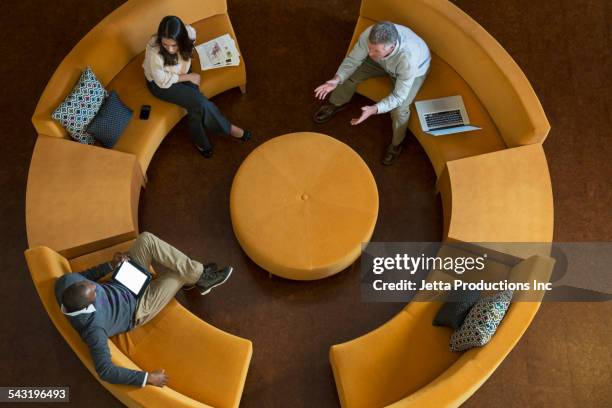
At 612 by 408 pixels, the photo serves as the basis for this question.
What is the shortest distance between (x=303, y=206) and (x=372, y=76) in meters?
1.47

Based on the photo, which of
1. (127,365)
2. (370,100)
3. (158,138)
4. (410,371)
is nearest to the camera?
(127,365)

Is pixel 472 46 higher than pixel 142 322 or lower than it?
higher

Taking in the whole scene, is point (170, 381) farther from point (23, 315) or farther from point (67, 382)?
point (23, 315)

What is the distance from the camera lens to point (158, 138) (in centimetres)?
580

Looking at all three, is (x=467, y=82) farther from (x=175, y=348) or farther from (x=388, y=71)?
(x=175, y=348)

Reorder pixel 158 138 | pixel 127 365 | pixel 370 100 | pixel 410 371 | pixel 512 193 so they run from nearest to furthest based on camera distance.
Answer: pixel 127 365 < pixel 410 371 < pixel 512 193 < pixel 158 138 < pixel 370 100

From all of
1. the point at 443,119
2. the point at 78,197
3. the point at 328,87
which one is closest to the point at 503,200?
the point at 443,119

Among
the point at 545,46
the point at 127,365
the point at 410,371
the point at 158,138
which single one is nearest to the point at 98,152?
the point at 158,138

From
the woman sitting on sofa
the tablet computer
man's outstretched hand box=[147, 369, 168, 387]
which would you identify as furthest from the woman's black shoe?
man's outstretched hand box=[147, 369, 168, 387]

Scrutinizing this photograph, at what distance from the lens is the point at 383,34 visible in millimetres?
5027

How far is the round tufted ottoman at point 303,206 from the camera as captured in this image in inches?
206

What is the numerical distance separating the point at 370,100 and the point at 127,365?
11.0 feet

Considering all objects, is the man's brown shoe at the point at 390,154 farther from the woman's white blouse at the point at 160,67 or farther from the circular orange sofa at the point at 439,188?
the woman's white blouse at the point at 160,67

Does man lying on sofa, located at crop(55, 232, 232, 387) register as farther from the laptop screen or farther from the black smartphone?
the black smartphone
